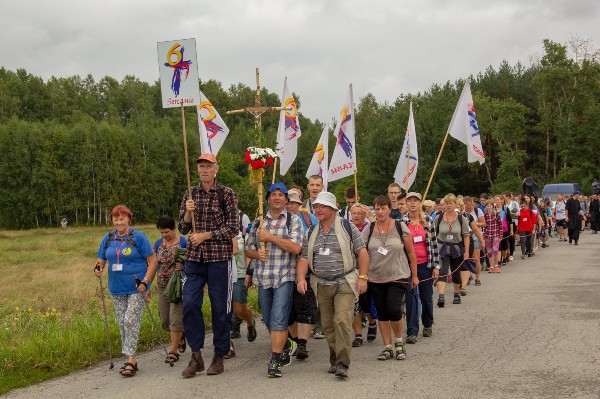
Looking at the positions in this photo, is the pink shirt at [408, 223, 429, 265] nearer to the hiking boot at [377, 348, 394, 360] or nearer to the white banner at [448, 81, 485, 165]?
the hiking boot at [377, 348, 394, 360]

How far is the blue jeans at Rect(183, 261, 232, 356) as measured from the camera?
23.9 feet

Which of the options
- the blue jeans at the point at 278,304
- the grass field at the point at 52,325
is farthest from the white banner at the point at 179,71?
the grass field at the point at 52,325

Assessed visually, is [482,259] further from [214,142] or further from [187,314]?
[187,314]

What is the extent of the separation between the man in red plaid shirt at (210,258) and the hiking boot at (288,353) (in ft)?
2.13

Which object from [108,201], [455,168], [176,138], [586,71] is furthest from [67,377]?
[176,138]

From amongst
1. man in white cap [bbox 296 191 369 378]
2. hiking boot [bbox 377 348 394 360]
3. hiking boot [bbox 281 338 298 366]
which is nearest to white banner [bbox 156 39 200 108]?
man in white cap [bbox 296 191 369 378]

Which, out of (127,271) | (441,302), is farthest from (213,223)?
(441,302)

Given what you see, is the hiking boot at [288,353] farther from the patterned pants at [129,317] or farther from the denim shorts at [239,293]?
the patterned pants at [129,317]

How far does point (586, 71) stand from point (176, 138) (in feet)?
149

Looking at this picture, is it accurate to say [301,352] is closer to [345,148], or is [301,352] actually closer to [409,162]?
[345,148]

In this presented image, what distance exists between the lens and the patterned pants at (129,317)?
740 cm

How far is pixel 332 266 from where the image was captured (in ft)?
23.3

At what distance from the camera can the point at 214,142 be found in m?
13.4

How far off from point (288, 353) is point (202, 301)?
3.85 feet
